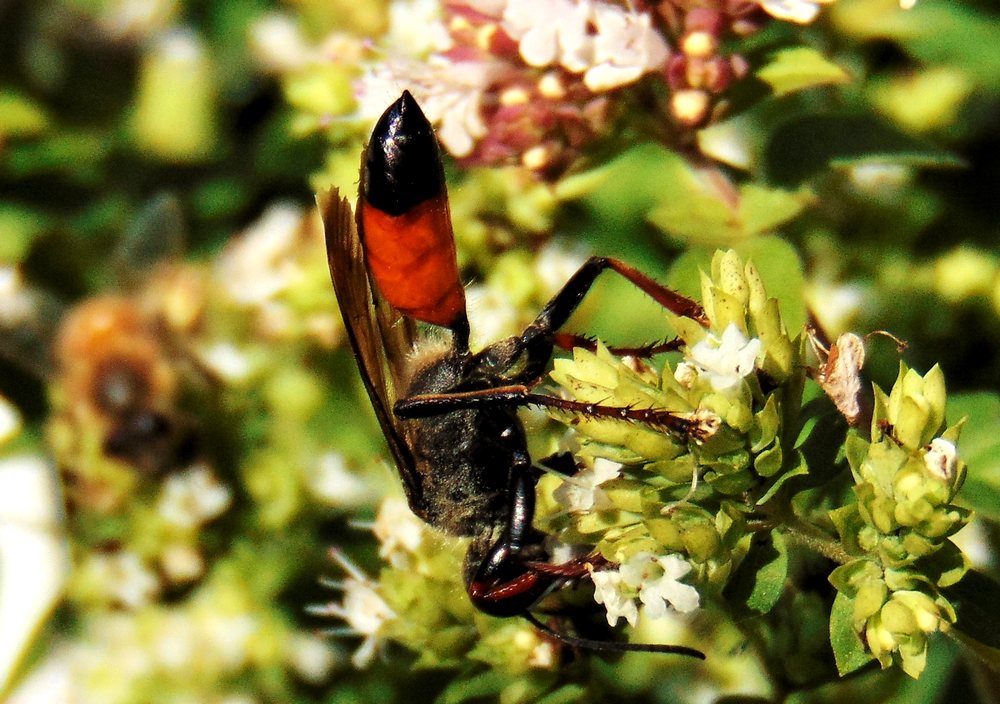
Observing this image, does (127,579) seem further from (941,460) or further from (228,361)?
(941,460)

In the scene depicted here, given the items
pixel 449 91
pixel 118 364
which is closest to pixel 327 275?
pixel 449 91

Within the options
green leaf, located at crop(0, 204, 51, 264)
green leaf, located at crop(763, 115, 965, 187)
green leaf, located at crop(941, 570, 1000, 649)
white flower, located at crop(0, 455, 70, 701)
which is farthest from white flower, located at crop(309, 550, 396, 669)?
green leaf, located at crop(0, 204, 51, 264)

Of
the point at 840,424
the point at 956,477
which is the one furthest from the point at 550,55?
the point at 956,477

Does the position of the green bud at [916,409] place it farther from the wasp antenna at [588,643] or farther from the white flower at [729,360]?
the wasp antenna at [588,643]

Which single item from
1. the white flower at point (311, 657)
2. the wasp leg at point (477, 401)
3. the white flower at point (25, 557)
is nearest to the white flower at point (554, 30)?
the wasp leg at point (477, 401)

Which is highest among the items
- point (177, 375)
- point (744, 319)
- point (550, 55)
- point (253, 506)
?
point (550, 55)

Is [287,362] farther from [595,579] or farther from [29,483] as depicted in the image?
[595,579]

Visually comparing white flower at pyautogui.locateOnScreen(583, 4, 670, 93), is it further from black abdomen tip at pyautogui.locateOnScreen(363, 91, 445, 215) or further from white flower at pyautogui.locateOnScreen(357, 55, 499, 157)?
black abdomen tip at pyautogui.locateOnScreen(363, 91, 445, 215)
